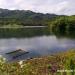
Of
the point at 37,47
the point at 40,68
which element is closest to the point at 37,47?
the point at 37,47

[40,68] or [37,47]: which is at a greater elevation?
[40,68]

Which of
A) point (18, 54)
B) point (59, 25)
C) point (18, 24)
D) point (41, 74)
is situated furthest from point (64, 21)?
point (41, 74)

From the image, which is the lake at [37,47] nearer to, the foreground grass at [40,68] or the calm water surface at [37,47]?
the calm water surface at [37,47]

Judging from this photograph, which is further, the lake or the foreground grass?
the lake

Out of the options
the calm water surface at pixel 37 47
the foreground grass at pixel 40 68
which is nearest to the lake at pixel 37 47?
the calm water surface at pixel 37 47

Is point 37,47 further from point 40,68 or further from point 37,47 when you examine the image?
point 40,68

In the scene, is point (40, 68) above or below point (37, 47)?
above

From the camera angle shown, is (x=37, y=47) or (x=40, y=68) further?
(x=37, y=47)

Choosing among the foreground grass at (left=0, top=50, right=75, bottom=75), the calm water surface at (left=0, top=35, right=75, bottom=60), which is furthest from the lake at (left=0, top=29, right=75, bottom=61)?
the foreground grass at (left=0, top=50, right=75, bottom=75)

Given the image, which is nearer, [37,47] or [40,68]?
[40,68]

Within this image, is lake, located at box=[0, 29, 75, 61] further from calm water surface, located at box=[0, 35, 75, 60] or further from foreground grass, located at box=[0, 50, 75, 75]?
foreground grass, located at box=[0, 50, 75, 75]

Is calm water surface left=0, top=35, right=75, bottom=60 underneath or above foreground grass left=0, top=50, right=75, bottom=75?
underneath

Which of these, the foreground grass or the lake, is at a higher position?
the foreground grass

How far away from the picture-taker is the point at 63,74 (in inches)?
467
